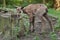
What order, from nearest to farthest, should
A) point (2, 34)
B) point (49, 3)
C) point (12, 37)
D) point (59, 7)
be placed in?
point (12, 37) → point (2, 34) → point (59, 7) → point (49, 3)

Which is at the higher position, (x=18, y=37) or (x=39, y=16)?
(x=39, y=16)

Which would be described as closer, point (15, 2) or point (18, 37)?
point (18, 37)

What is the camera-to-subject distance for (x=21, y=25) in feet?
24.3

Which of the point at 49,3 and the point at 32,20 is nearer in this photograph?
the point at 32,20

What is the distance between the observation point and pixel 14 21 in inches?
271

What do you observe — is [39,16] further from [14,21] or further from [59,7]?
[59,7]

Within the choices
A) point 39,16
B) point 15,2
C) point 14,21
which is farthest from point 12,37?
point 15,2

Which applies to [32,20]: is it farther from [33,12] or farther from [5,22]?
A: [5,22]

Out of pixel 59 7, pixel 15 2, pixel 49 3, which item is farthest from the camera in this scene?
pixel 15 2

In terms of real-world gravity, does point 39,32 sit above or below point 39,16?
below

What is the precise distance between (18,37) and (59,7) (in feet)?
39.2

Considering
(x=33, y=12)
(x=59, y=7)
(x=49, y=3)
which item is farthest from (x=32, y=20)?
(x=49, y=3)

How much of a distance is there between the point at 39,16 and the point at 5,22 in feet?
4.37

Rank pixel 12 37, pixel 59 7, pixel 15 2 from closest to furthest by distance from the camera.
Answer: pixel 12 37, pixel 59 7, pixel 15 2
